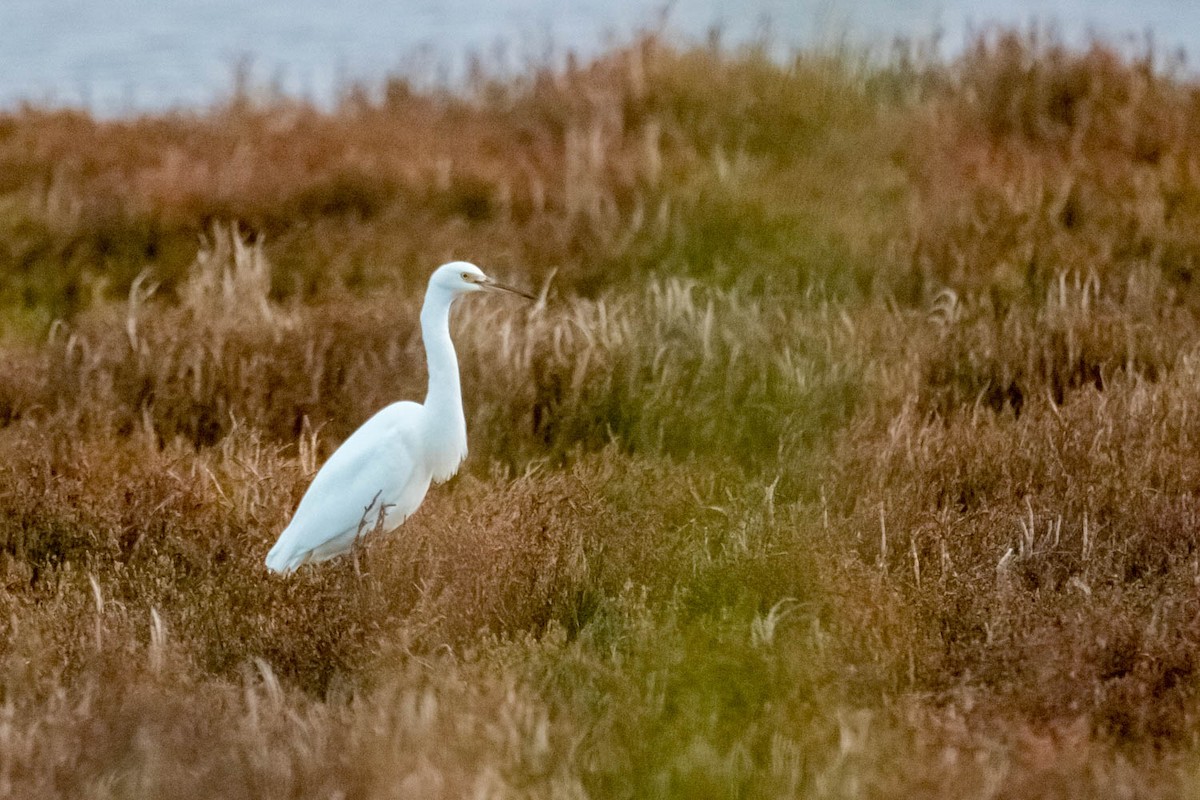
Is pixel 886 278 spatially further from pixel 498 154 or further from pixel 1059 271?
pixel 498 154

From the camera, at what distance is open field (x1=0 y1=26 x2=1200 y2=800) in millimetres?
2869

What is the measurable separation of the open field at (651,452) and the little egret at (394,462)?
0.11 m

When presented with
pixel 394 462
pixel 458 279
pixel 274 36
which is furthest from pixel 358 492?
pixel 274 36

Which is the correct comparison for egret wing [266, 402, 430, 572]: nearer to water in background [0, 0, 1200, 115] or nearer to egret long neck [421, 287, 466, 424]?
egret long neck [421, 287, 466, 424]

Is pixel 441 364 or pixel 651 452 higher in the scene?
pixel 441 364

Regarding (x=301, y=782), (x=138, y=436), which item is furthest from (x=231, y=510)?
(x=301, y=782)

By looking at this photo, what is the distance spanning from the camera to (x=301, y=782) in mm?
2717

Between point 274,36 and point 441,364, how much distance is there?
1447 centimetres

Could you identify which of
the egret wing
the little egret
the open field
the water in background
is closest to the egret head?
the little egret

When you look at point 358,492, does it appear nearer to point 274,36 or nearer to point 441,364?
point 441,364

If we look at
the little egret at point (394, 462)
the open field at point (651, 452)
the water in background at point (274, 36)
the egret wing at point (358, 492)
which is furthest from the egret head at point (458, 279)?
the water in background at point (274, 36)

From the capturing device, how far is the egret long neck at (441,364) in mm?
4156

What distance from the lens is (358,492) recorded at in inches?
156

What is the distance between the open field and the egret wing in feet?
0.33
